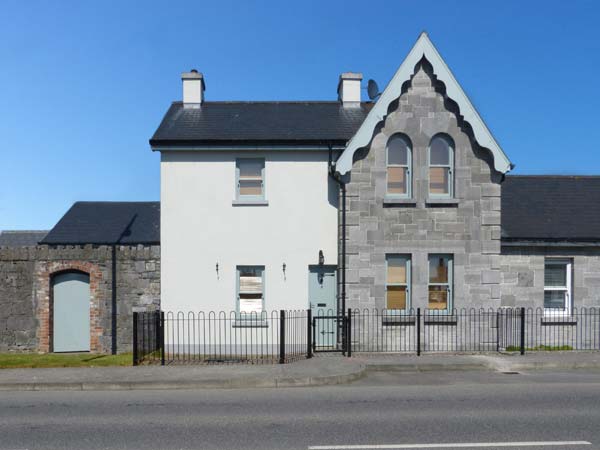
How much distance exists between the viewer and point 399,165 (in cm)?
1462

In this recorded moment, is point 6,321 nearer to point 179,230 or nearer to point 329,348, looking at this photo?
point 179,230

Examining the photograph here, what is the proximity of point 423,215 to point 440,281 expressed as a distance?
2.02 meters

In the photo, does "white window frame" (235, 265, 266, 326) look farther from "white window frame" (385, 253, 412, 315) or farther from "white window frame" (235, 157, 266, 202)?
"white window frame" (385, 253, 412, 315)

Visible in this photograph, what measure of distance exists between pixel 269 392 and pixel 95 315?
26.8 feet

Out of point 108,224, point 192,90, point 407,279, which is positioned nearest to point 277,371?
point 407,279

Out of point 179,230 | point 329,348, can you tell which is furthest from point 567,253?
point 179,230

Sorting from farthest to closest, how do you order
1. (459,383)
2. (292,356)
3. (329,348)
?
(329,348) < (292,356) < (459,383)

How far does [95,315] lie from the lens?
15711mm

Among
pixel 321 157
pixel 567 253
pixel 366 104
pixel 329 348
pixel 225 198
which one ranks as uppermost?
pixel 366 104

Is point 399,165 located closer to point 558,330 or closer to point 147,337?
point 558,330

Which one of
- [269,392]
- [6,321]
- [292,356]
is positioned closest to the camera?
[269,392]

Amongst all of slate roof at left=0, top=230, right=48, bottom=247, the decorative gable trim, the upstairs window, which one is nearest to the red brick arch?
the upstairs window

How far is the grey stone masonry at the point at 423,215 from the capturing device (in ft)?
46.9

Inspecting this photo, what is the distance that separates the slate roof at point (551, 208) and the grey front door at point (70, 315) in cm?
1346
